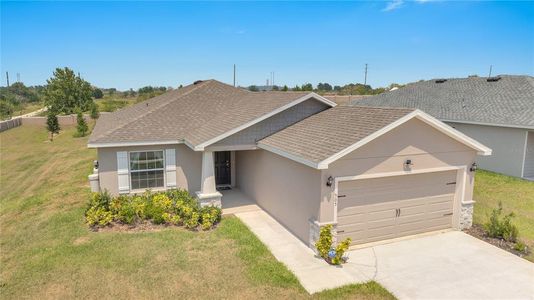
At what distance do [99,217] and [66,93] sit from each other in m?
42.2

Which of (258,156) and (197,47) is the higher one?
(197,47)

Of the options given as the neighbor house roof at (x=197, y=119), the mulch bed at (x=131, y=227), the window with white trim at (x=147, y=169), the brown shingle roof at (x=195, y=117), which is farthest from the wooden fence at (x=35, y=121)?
the mulch bed at (x=131, y=227)

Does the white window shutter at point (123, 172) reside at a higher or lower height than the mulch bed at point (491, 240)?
higher

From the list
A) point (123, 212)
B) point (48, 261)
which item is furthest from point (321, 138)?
point (48, 261)

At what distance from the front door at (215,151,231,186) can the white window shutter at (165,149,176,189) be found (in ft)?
8.47

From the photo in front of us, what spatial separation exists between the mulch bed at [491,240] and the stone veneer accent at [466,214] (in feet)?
0.54

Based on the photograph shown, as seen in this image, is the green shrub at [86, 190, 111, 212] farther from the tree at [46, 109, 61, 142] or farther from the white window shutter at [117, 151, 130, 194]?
the tree at [46, 109, 61, 142]

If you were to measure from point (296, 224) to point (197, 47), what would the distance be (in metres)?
24.6

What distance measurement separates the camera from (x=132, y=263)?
8.38m

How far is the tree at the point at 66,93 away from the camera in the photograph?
4522 cm

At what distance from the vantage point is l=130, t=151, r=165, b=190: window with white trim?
12766 mm

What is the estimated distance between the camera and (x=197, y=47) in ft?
102

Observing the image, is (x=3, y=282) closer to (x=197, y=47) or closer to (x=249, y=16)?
(x=249, y=16)

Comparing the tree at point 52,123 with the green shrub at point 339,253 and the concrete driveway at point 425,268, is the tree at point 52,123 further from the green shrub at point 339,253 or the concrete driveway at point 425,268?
the green shrub at point 339,253
